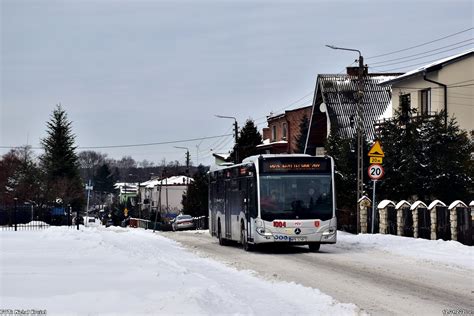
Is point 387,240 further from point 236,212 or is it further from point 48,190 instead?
point 48,190

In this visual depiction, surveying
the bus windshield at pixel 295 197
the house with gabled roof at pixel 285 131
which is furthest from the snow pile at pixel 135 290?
the house with gabled roof at pixel 285 131

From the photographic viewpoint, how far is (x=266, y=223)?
23375 millimetres

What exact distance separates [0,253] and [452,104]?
30.5m

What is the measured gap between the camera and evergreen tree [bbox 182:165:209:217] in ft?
245

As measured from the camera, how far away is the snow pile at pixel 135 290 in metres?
9.70

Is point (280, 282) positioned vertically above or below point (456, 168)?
below

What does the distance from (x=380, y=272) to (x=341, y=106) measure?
36.6 meters

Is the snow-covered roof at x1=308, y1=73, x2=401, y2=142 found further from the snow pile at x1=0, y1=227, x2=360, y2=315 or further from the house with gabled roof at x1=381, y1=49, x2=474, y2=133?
the snow pile at x1=0, y1=227, x2=360, y2=315

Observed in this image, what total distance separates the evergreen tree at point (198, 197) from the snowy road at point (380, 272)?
1874 inches

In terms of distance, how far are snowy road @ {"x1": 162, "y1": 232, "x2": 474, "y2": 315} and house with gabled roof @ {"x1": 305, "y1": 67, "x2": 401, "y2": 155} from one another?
2527 cm

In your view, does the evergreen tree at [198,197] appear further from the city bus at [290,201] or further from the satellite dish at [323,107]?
the city bus at [290,201]

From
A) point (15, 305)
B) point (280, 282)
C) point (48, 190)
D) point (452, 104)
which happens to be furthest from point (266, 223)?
point (48, 190)

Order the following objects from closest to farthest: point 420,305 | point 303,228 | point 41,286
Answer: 1. point 41,286
2. point 420,305
3. point 303,228

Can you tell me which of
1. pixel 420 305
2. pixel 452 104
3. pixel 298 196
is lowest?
pixel 420 305
